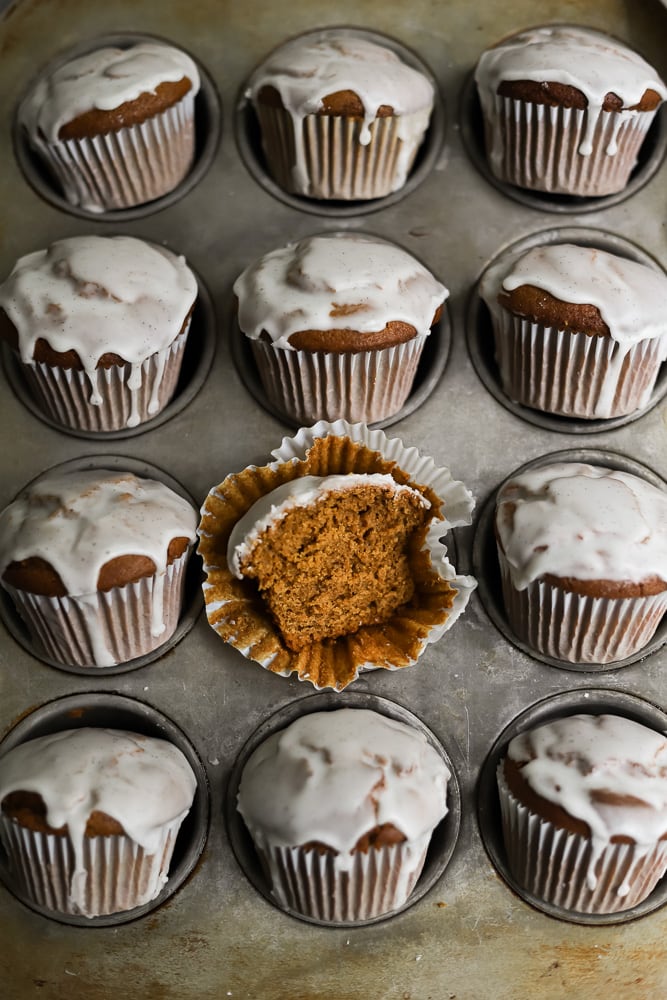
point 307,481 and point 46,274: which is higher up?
point 46,274

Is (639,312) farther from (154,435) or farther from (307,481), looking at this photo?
(154,435)

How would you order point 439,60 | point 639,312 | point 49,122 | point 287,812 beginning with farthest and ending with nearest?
point 439,60, point 49,122, point 639,312, point 287,812

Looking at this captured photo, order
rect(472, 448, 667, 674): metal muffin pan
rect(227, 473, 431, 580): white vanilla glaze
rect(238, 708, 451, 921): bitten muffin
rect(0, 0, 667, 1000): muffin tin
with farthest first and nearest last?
1. rect(472, 448, 667, 674): metal muffin pan
2. rect(0, 0, 667, 1000): muffin tin
3. rect(227, 473, 431, 580): white vanilla glaze
4. rect(238, 708, 451, 921): bitten muffin

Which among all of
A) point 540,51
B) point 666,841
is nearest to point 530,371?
point 540,51

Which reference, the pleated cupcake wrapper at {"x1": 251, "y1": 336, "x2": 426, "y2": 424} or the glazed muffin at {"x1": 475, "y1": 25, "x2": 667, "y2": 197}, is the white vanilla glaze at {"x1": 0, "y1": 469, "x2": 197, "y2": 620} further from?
the glazed muffin at {"x1": 475, "y1": 25, "x2": 667, "y2": 197}

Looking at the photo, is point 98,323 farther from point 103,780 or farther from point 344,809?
point 344,809

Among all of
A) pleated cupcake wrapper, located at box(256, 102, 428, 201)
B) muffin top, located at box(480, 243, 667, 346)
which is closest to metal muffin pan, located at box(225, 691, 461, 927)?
muffin top, located at box(480, 243, 667, 346)

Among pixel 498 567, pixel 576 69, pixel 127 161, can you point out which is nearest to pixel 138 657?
pixel 498 567

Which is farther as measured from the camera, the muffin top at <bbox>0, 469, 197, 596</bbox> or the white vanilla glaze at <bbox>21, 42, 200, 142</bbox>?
the white vanilla glaze at <bbox>21, 42, 200, 142</bbox>
